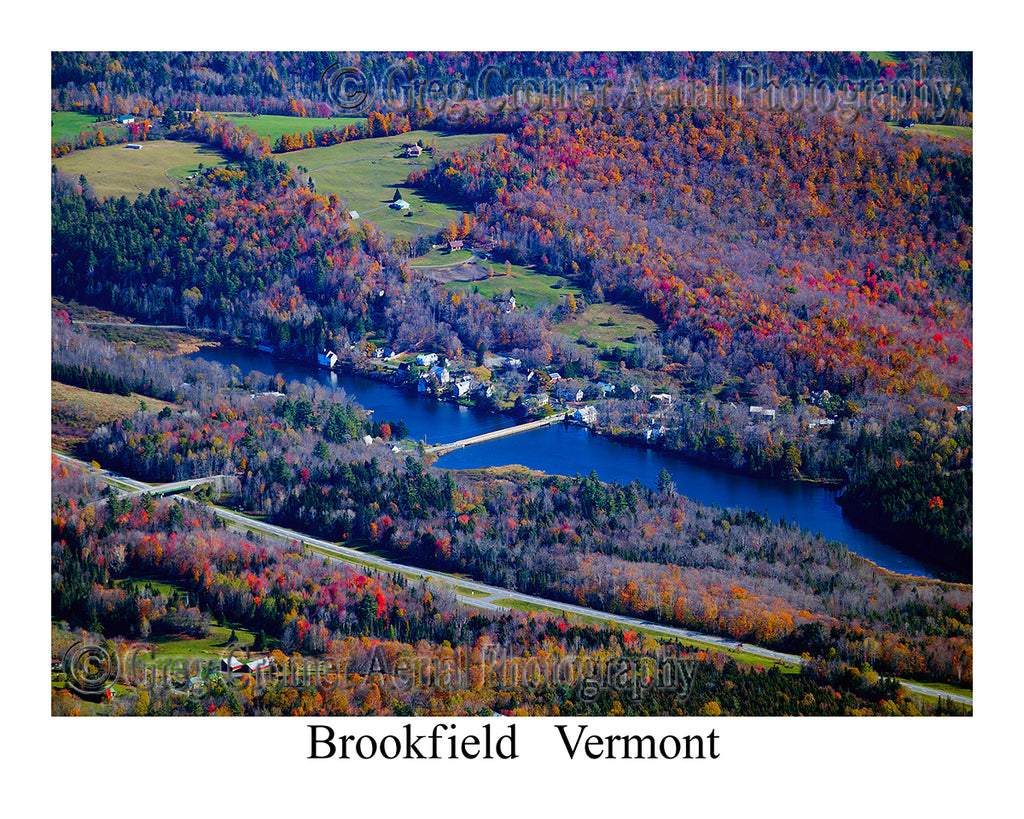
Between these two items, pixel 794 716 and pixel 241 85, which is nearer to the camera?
pixel 794 716

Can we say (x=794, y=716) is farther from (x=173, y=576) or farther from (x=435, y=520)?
(x=173, y=576)

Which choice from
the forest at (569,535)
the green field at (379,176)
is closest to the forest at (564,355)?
the forest at (569,535)

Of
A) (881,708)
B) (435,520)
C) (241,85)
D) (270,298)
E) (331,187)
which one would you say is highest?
(241,85)

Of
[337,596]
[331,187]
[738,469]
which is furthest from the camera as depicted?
[331,187]

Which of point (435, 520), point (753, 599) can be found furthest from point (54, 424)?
point (753, 599)

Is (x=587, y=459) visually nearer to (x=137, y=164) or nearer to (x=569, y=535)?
(x=569, y=535)

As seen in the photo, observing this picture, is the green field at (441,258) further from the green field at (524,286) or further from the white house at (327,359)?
the white house at (327,359)

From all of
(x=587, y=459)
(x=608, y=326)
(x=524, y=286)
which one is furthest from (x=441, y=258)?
(x=587, y=459)
